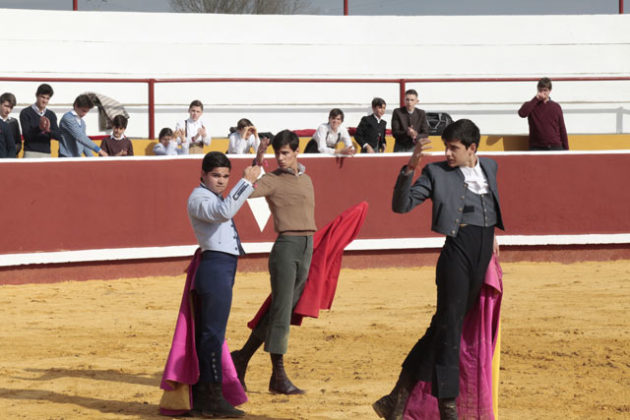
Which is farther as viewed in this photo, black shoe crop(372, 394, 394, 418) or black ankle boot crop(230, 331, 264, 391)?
black ankle boot crop(230, 331, 264, 391)

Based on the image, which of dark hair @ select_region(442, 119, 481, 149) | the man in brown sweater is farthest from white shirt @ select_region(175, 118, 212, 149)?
dark hair @ select_region(442, 119, 481, 149)

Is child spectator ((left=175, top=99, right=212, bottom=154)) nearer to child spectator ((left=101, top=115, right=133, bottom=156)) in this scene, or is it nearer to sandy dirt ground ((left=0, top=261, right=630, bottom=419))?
child spectator ((left=101, top=115, right=133, bottom=156))

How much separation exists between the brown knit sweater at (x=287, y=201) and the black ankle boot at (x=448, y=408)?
5.65 ft

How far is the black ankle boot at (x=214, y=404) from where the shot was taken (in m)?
6.40

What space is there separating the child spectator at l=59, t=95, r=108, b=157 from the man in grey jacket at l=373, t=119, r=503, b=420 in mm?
6750

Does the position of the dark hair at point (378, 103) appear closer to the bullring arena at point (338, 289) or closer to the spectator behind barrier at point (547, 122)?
the bullring arena at point (338, 289)

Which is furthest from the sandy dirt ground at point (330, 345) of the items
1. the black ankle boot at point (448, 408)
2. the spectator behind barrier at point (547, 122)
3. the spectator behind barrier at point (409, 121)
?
the spectator behind barrier at point (547, 122)

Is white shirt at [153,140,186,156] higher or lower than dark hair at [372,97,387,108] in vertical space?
lower

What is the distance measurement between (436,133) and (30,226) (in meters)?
7.69

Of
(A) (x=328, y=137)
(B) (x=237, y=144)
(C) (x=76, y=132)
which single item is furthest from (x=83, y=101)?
(A) (x=328, y=137)

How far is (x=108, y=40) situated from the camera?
21359mm

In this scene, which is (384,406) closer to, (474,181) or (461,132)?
(474,181)

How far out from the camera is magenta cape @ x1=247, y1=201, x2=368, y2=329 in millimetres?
7148

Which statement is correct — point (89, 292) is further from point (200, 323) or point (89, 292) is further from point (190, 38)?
point (190, 38)
